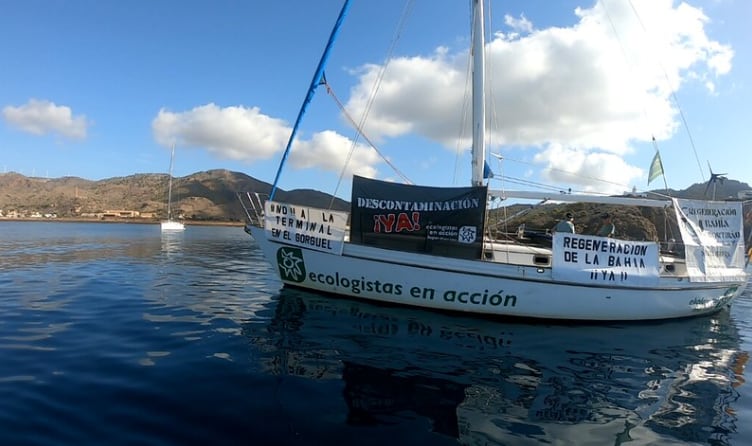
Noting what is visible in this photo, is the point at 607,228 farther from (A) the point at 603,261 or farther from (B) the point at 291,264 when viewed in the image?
(B) the point at 291,264

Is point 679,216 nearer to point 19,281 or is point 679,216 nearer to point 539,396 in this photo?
point 539,396

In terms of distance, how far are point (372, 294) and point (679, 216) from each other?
983 centimetres

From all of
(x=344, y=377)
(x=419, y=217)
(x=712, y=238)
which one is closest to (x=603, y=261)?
(x=712, y=238)

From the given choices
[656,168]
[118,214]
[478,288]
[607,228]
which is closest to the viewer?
[478,288]

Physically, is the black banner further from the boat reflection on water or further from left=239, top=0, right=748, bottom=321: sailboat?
the boat reflection on water

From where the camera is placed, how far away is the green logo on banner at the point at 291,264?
12.6 meters

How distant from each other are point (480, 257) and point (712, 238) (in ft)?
26.3

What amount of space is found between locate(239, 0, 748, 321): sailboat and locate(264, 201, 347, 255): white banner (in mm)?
32

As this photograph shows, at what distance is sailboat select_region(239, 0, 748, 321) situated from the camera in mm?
11070

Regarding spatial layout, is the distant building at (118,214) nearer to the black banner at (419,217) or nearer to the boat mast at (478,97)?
the black banner at (419,217)

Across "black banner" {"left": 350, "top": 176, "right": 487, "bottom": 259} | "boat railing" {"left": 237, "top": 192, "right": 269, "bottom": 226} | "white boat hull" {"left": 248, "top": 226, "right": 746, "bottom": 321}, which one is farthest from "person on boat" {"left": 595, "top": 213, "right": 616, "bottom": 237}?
"boat railing" {"left": 237, "top": 192, "right": 269, "bottom": 226}

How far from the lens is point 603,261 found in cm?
1127

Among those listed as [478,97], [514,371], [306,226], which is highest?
[478,97]

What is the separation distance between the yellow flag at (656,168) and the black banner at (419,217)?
8.66m
